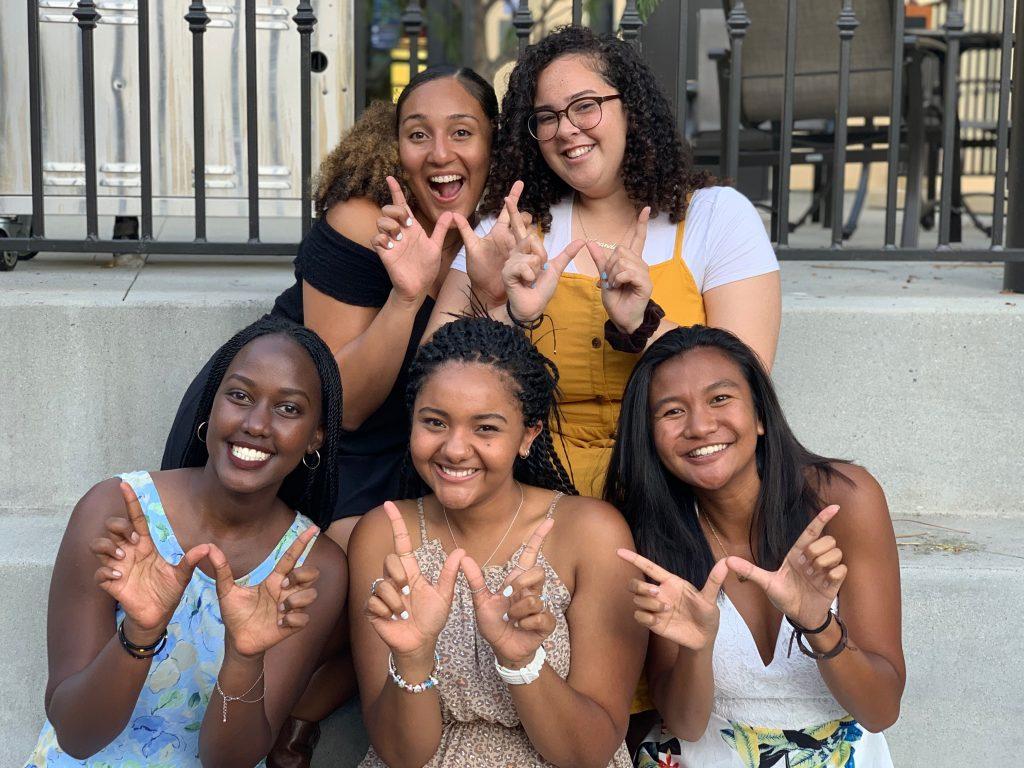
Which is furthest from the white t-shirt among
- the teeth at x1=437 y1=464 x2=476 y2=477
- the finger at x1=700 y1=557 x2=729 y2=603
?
the finger at x1=700 y1=557 x2=729 y2=603

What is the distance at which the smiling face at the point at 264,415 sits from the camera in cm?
267

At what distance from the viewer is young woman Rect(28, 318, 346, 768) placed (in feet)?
7.75

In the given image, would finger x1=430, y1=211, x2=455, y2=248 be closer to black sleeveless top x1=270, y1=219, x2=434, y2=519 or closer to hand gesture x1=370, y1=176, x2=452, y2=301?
hand gesture x1=370, y1=176, x2=452, y2=301

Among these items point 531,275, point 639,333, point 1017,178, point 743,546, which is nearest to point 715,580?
point 743,546

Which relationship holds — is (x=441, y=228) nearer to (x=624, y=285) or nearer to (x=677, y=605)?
(x=624, y=285)

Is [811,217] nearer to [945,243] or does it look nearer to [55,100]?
[945,243]

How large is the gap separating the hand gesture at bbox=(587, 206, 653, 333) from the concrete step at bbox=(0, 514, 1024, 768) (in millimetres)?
918

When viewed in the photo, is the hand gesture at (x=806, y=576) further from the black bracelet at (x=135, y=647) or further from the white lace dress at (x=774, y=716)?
the black bracelet at (x=135, y=647)

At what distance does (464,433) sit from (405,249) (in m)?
0.58

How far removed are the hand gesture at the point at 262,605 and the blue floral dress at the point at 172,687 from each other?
34 centimetres

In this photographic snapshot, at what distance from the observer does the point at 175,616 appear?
8.87 feet

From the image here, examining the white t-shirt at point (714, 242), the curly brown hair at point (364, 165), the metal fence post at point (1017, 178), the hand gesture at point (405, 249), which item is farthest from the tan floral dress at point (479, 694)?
the metal fence post at point (1017, 178)

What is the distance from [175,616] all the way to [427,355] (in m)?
0.75

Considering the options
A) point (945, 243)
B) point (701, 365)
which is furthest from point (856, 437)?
point (701, 365)
